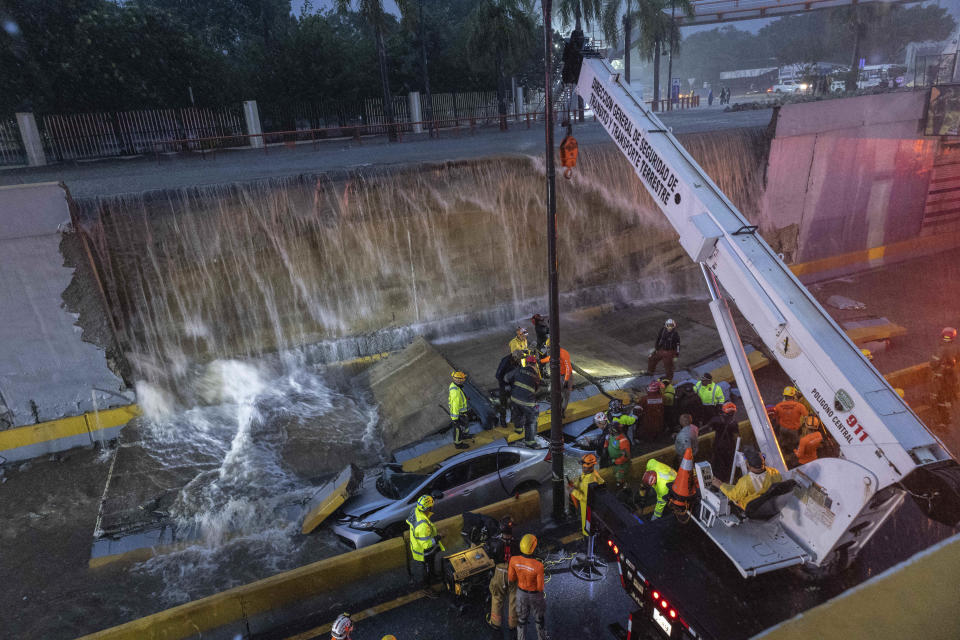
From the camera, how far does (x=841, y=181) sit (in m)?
17.7

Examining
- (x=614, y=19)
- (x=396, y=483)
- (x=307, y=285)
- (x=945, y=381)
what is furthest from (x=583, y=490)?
(x=614, y=19)

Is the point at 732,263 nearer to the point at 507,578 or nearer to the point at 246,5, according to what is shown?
the point at 507,578

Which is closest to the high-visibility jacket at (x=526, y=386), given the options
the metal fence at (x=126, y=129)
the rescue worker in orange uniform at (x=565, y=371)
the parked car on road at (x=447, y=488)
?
the rescue worker in orange uniform at (x=565, y=371)

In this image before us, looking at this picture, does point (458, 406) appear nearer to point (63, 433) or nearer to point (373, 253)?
point (373, 253)

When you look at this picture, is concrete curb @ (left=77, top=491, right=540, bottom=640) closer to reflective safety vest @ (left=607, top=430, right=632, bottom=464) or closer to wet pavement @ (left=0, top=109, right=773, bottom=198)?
reflective safety vest @ (left=607, top=430, right=632, bottom=464)

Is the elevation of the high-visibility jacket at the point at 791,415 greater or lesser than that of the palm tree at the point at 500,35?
lesser

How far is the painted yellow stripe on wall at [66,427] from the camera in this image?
11188 mm

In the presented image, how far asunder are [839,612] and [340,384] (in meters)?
11.5

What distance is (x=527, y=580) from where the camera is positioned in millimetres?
5379

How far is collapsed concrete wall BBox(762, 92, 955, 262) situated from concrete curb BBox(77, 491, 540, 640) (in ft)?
50.4

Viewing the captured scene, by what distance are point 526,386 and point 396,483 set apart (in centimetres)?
243

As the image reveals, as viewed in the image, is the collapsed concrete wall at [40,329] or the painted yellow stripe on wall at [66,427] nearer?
the collapsed concrete wall at [40,329]

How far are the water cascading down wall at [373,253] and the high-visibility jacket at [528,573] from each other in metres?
9.41

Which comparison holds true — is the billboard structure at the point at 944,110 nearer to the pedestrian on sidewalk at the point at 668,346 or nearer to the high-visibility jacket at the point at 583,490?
the pedestrian on sidewalk at the point at 668,346
